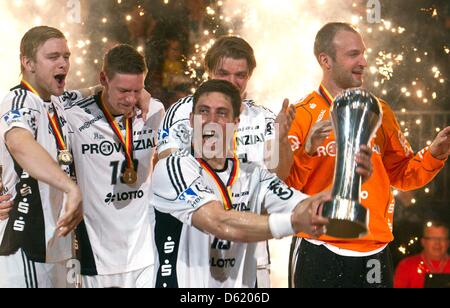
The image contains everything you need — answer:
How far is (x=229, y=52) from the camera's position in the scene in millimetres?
3963

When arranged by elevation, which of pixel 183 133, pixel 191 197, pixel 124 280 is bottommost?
pixel 124 280

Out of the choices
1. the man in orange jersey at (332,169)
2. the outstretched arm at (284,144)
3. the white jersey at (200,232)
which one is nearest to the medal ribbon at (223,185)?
the white jersey at (200,232)

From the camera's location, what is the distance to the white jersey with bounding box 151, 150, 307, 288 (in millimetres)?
3082

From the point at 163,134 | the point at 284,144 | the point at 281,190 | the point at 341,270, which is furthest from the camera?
the point at 163,134

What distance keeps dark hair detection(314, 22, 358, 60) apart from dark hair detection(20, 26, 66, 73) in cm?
119

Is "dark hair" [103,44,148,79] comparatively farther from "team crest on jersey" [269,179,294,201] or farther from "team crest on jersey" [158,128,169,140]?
"team crest on jersey" [269,179,294,201]

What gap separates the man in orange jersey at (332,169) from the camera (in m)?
3.63

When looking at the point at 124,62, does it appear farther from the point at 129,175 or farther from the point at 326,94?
the point at 326,94

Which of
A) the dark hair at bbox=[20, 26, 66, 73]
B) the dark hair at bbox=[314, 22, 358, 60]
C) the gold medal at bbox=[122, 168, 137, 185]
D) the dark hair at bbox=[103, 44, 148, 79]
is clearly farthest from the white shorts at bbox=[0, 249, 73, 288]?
the dark hair at bbox=[314, 22, 358, 60]

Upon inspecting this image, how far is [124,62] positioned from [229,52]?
492mm

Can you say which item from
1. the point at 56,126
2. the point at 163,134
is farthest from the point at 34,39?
the point at 163,134

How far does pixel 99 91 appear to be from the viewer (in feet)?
13.8

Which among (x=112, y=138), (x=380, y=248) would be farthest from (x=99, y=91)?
(x=380, y=248)
